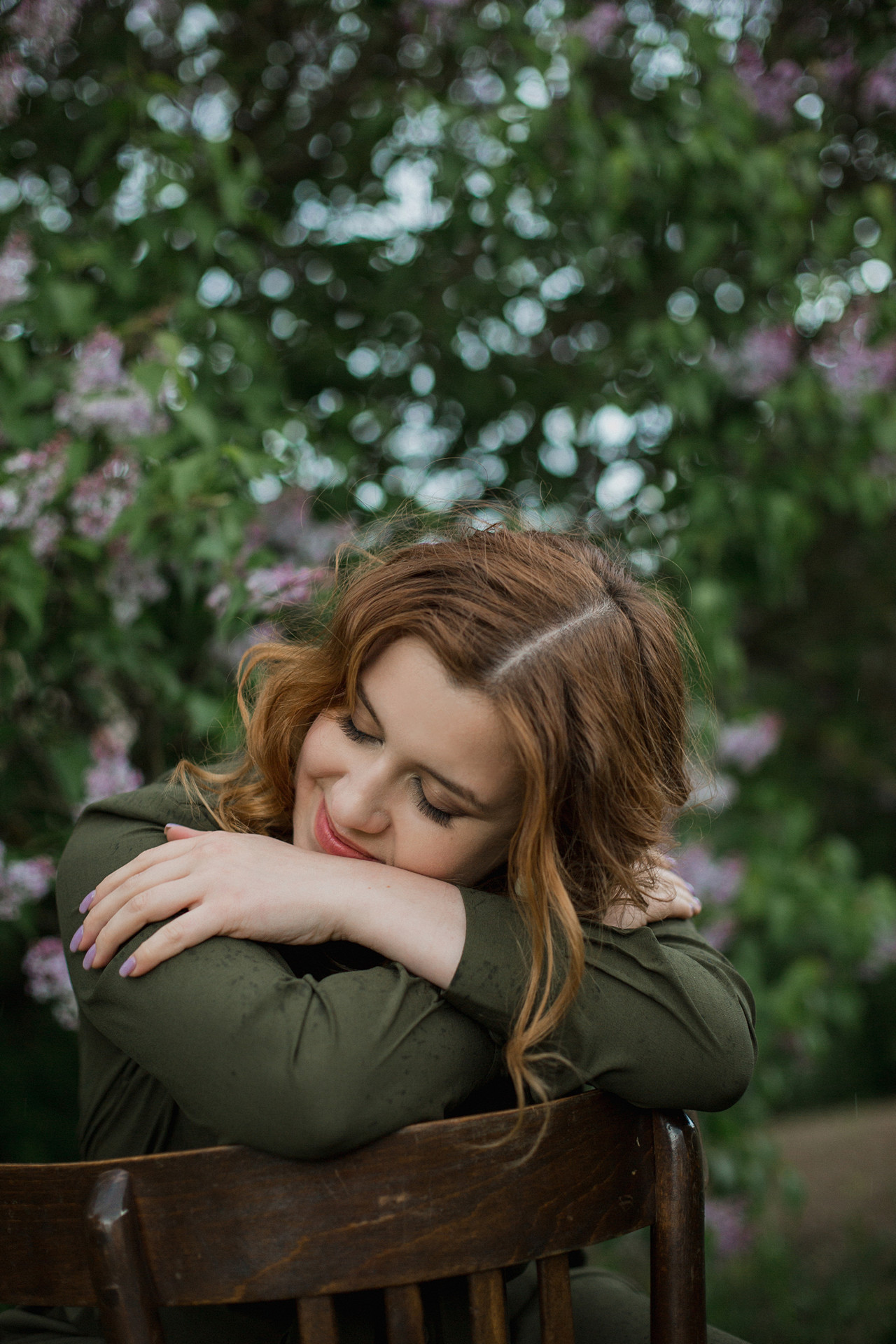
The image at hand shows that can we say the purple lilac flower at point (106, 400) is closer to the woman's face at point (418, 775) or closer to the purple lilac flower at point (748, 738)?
the woman's face at point (418, 775)

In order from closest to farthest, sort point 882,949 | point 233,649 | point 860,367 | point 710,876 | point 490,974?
1. point 490,974
2. point 233,649
3. point 860,367
4. point 710,876
5. point 882,949

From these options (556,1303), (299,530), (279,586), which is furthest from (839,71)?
(556,1303)

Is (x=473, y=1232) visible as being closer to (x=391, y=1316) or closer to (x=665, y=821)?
(x=391, y=1316)

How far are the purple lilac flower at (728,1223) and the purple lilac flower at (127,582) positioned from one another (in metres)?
1.93

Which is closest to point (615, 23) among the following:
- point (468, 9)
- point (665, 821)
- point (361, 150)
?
point (468, 9)

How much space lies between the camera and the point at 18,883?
65.9 inches

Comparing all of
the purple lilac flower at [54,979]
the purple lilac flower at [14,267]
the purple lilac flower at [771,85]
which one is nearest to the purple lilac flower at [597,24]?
the purple lilac flower at [771,85]

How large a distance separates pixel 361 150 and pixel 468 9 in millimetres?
380

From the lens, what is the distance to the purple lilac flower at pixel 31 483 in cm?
163

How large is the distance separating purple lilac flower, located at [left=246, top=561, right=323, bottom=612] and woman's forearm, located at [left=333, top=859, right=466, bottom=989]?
2.18 ft

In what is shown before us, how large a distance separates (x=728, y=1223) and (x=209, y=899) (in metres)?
2.16

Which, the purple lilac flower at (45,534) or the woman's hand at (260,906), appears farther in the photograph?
the purple lilac flower at (45,534)

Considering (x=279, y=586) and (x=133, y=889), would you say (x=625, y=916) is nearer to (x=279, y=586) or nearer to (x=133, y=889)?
(x=133, y=889)

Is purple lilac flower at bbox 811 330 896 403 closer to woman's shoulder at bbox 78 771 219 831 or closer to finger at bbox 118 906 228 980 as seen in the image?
woman's shoulder at bbox 78 771 219 831
